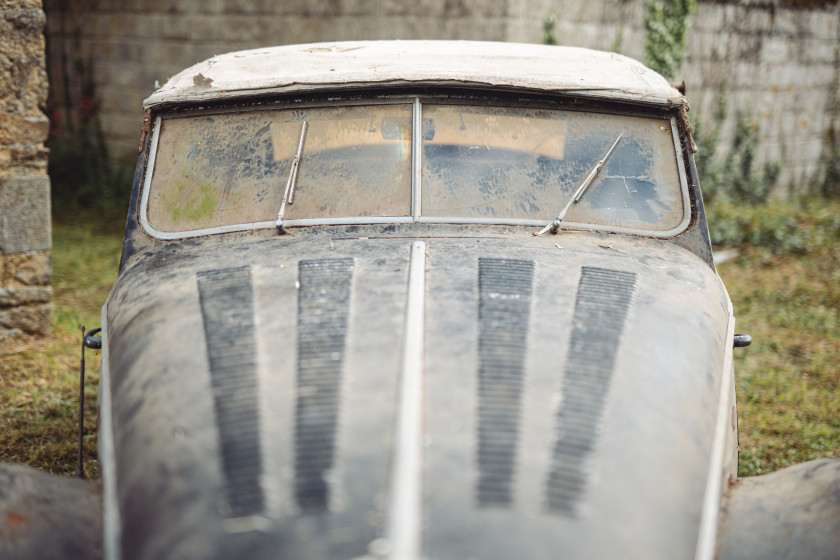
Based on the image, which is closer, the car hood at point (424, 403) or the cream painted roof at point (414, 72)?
the car hood at point (424, 403)

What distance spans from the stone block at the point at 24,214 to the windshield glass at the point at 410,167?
2.38 m

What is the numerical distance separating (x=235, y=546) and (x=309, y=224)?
1415mm

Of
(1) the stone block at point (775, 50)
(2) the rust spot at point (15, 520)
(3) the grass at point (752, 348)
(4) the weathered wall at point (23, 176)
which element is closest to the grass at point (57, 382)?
(3) the grass at point (752, 348)

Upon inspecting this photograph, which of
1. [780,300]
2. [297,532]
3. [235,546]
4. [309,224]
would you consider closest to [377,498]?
[297,532]

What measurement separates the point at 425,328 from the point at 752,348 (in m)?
4.12

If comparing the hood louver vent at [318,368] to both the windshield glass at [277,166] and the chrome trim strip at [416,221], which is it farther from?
the windshield glass at [277,166]

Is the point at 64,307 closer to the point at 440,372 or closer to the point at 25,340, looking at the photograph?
the point at 25,340

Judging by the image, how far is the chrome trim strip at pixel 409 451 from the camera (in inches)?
60.1

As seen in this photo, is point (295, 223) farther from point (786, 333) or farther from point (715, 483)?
point (786, 333)

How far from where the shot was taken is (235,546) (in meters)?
1.58

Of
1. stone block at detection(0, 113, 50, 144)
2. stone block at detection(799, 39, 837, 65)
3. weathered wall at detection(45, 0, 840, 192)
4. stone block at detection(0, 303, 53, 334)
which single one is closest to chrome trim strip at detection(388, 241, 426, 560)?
stone block at detection(0, 113, 50, 144)

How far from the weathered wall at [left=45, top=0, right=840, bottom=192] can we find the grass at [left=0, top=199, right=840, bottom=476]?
5.14 ft

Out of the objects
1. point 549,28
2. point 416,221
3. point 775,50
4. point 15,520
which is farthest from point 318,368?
point 775,50

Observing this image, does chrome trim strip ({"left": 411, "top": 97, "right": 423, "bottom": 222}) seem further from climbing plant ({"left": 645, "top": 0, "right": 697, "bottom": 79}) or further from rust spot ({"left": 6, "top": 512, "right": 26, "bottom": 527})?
climbing plant ({"left": 645, "top": 0, "right": 697, "bottom": 79})
